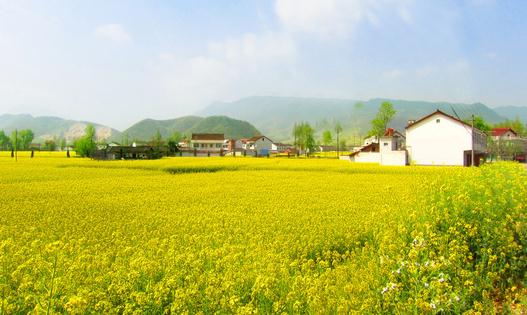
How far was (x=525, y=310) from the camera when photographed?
6.09m

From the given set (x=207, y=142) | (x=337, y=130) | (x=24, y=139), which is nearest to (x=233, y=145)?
(x=207, y=142)

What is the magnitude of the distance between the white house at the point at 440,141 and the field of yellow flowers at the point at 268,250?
1360 inches

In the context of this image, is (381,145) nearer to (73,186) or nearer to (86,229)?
(73,186)

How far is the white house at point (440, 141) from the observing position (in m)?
51.3

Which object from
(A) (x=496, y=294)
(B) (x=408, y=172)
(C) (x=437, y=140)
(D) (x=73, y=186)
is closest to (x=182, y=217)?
(A) (x=496, y=294)

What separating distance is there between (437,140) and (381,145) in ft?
39.9

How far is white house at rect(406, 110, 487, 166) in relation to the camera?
168 feet

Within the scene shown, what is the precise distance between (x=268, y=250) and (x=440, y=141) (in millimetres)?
49982

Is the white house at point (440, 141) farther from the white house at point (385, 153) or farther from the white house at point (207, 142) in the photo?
the white house at point (207, 142)

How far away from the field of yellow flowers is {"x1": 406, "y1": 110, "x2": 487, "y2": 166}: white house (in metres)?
34.5

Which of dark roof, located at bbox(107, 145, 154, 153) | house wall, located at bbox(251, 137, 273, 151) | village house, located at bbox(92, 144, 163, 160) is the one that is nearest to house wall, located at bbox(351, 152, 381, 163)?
village house, located at bbox(92, 144, 163, 160)

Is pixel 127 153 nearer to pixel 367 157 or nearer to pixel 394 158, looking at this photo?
pixel 367 157

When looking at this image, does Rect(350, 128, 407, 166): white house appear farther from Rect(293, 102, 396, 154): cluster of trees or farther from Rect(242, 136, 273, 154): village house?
Rect(242, 136, 273, 154): village house

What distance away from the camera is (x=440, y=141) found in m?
52.7
